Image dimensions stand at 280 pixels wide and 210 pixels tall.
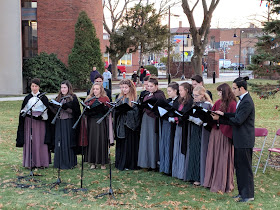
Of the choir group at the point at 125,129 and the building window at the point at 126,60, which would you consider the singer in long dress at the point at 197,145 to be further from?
the building window at the point at 126,60

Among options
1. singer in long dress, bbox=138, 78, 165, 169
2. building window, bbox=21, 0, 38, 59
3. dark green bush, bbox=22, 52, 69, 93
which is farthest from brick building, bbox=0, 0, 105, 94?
singer in long dress, bbox=138, 78, 165, 169

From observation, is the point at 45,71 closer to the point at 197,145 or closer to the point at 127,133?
the point at 127,133

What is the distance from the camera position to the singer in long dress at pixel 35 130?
9680 millimetres

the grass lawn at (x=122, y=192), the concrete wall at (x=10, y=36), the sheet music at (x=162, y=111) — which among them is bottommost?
the grass lawn at (x=122, y=192)

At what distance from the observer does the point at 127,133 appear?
32.4 ft

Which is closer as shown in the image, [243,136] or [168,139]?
[243,136]

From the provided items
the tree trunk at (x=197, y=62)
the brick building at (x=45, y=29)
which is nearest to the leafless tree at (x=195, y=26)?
the tree trunk at (x=197, y=62)

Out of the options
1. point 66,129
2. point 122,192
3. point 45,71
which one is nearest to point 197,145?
point 122,192

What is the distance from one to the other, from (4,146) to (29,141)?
351 cm

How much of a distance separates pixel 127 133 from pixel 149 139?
0.53m

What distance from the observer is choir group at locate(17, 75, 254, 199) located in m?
8.77

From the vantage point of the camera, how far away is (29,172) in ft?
31.8

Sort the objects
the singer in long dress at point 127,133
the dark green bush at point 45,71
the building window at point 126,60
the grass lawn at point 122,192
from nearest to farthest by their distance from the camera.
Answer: the grass lawn at point 122,192
the singer in long dress at point 127,133
the dark green bush at point 45,71
the building window at point 126,60

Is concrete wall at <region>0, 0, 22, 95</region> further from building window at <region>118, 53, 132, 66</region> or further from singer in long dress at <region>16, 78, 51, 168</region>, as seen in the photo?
building window at <region>118, 53, 132, 66</region>
